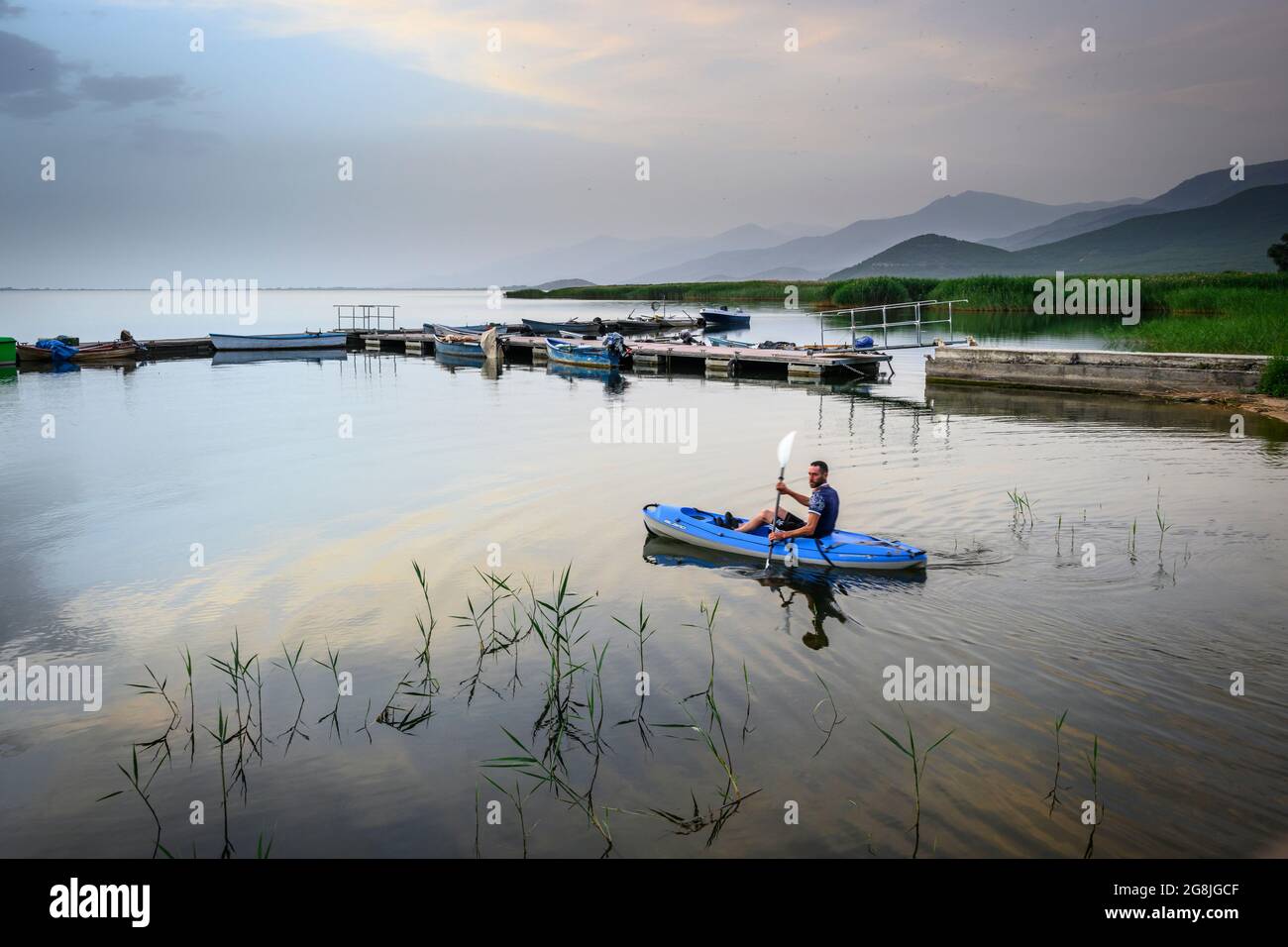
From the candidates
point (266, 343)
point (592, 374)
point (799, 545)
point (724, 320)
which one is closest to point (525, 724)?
point (799, 545)

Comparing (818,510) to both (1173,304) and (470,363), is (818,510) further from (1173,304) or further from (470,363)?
(1173,304)

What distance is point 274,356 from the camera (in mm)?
54000

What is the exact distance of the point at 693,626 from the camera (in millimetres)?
10352

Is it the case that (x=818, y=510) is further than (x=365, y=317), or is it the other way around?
(x=365, y=317)

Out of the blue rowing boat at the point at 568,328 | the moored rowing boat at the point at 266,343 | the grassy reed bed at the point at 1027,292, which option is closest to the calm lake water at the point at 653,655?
the grassy reed bed at the point at 1027,292

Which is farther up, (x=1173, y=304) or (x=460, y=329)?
(x=1173, y=304)

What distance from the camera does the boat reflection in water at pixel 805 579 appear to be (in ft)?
34.8

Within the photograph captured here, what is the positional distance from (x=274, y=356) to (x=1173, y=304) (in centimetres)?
5388

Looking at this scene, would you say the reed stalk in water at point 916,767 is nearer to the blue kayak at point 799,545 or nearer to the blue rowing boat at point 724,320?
the blue kayak at point 799,545

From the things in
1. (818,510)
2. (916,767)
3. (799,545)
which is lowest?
(916,767)

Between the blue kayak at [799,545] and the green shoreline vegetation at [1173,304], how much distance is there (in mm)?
18675

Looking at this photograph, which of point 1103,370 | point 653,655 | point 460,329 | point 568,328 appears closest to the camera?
point 653,655

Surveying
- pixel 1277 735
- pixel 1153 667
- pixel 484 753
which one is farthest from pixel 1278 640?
pixel 484 753

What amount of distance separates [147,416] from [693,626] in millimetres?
25493
